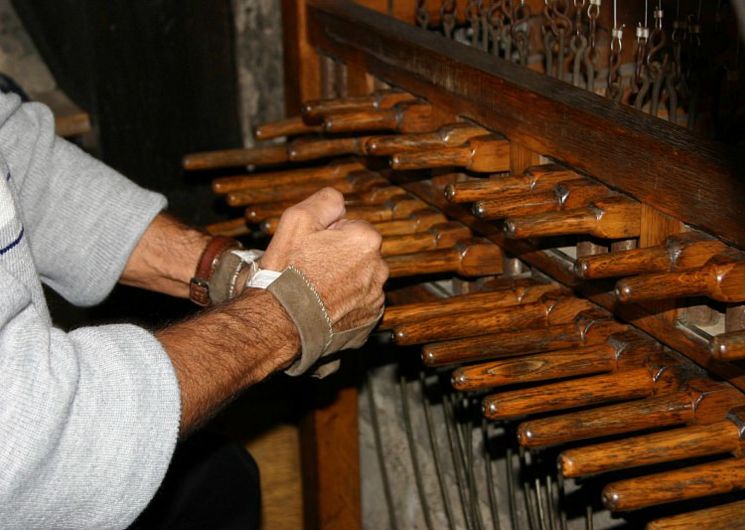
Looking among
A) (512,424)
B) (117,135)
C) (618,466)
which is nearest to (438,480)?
(512,424)

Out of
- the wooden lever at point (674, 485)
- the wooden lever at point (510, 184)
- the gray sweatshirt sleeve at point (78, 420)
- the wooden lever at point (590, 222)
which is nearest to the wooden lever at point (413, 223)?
the wooden lever at point (510, 184)

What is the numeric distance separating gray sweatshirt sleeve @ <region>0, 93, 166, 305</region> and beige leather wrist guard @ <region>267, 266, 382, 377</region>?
0.42m

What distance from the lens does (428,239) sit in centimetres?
144

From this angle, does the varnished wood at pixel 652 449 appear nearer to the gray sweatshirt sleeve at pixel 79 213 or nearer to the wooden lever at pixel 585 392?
the wooden lever at pixel 585 392

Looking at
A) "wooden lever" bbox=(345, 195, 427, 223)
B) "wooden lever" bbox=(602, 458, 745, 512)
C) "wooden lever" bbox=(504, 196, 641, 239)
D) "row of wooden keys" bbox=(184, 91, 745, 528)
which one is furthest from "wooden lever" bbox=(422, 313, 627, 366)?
"wooden lever" bbox=(345, 195, 427, 223)

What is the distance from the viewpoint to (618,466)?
3.25ft

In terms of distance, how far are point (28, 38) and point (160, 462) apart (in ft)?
4.35

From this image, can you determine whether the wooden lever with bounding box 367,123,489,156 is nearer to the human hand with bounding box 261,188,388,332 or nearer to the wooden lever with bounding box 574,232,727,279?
the human hand with bounding box 261,188,388,332

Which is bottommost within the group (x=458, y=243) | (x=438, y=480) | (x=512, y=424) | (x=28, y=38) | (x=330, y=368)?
(x=438, y=480)

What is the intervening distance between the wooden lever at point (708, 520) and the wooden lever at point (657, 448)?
0.07 meters

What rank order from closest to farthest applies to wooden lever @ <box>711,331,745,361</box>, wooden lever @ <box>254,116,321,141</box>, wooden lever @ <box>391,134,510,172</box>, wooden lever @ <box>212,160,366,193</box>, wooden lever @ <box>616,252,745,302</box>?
wooden lever @ <box>711,331,745,361</box>, wooden lever @ <box>616,252,745,302</box>, wooden lever @ <box>391,134,510,172</box>, wooden lever @ <box>212,160,366,193</box>, wooden lever @ <box>254,116,321,141</box>

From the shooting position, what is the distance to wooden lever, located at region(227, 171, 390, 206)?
1.55 meters

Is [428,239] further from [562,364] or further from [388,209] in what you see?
[562,364]

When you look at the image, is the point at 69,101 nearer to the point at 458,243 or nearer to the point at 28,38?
the point at 28,38
